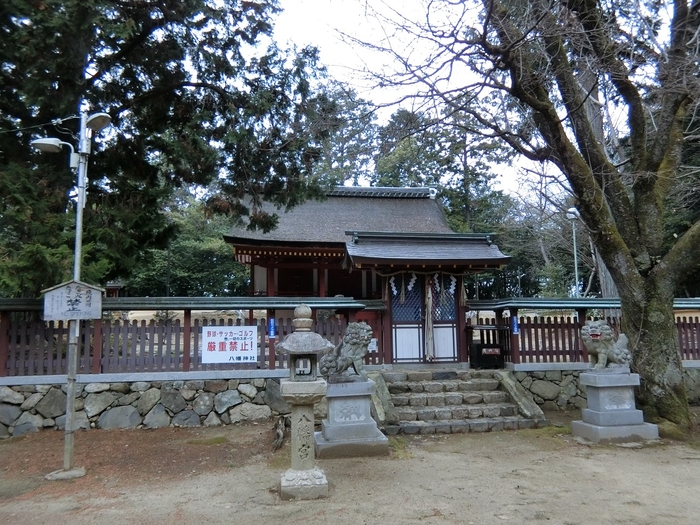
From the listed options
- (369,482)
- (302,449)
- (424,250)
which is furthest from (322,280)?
(302,449)

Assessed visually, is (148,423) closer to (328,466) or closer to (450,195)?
(328,466)

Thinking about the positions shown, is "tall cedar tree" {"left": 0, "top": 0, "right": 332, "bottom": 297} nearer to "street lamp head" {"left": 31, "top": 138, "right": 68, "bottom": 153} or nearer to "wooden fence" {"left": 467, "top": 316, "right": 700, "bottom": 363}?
"street lamp head" {"left": 31, "top": 138, "right": 68, "bottom": 153}

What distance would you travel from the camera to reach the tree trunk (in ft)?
23.0

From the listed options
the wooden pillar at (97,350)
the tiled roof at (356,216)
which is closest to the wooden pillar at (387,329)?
the tiled roof at (356,216)

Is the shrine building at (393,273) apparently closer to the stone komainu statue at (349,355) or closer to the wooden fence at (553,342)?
the wooden fence at (553,342)

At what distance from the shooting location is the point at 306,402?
492cm

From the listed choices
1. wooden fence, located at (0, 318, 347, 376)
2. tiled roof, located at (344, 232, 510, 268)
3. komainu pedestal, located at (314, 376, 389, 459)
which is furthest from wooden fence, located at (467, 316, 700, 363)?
wooden fence, located at (0, 318, 347, 376)

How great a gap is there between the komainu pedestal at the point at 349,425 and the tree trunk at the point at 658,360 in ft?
13.8

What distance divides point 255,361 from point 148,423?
1989mm

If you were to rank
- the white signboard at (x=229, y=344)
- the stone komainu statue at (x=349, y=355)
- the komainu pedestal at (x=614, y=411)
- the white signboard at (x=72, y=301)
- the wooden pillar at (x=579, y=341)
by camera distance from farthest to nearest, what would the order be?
the wooden pillar at (x=579, y=341) → the white signboard at (x=229, y=344) → the komainu pedestal at (x=614, y=411) → the stone komainu statue at (x=349, y=355) → the white signboard at (x=72, y=301)

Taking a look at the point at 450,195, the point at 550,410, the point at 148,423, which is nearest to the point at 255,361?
the point at 148,423

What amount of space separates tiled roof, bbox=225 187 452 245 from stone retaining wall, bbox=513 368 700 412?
7.19 metres

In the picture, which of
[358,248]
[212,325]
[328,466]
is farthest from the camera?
[358,248]

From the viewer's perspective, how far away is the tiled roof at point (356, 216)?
1477cm
